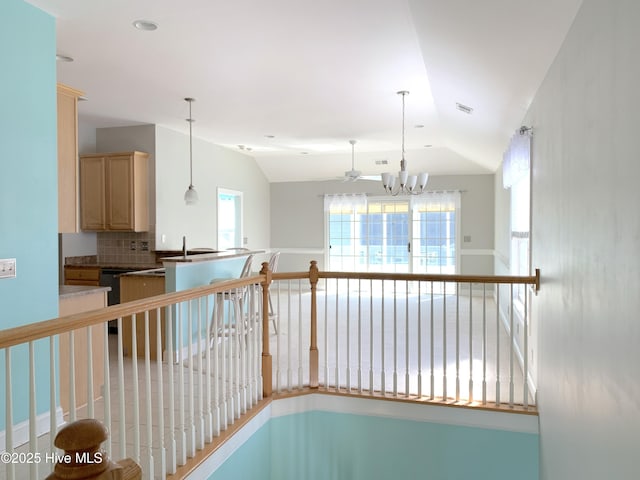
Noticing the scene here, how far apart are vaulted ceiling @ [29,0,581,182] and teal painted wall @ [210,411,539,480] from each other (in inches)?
104

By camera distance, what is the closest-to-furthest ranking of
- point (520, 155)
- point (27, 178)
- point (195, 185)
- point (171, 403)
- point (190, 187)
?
point (171, 403)
point (27, 178)
point (520, 155)
point (190, 187)
point (195, 185)

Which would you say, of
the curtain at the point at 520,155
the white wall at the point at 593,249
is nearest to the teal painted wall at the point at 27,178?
the white wall at the point at 593,249

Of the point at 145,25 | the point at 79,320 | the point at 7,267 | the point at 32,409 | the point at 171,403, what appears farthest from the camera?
the point at 145,25

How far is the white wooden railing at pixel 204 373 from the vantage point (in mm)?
1925

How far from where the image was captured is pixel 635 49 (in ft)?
4.60

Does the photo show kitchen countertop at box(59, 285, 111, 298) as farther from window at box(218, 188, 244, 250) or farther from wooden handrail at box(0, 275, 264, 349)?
window at box(218, 188, 244, 250)

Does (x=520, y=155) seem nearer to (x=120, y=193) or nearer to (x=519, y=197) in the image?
(x=519, y=197)

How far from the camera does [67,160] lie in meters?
3.40

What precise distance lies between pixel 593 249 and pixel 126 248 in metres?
5.92

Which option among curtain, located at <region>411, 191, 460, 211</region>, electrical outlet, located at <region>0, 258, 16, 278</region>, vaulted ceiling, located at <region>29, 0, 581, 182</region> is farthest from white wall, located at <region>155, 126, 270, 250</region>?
electrical outlet, located at <region>0, 258, 16, 278</region>

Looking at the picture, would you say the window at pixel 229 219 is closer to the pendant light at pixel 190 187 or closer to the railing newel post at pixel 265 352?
the pendant light at pixel 190 187

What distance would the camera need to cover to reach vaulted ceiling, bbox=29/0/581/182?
2.81 m

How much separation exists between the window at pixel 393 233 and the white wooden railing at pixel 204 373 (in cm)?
359

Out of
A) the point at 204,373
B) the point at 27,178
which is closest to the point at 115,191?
the point at 204,373
